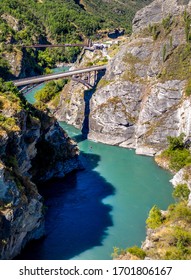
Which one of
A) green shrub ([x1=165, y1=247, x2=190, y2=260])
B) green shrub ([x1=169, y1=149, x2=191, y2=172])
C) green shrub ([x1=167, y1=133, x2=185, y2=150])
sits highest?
green shrub ([x1=165, y1=247, x2=190, y2=260])

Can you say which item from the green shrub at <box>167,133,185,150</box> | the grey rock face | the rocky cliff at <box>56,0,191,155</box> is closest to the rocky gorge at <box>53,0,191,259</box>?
the rocky cliff at <box>56,0,191,155</box>

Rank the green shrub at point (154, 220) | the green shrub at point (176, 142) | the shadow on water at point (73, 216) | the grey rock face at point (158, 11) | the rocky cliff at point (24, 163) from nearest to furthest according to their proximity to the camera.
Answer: the rocky cliff at point (24, 163)
the shadow on water at point (73, 216)
the green shrub at point (154, 220)
the green shrub at point (176, 142)
the grey rock face at point (158, 11)

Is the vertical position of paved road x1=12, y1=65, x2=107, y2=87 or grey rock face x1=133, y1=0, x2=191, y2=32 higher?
grey rock face x1=133, y1=0, x2=191, y2=32

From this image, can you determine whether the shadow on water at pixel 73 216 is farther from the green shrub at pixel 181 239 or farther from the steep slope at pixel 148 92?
the steep slope at pixel 148 92

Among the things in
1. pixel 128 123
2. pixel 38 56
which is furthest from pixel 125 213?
pixel 38 56

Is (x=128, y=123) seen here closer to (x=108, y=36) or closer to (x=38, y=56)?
(x=38, y=56)

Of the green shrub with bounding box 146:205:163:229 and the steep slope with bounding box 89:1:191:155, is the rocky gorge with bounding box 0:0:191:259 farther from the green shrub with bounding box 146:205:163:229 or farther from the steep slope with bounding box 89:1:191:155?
the green shrub with bounding box 146:205:163:229

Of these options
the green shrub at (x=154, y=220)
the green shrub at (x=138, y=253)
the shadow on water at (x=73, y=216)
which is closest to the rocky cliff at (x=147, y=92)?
the shadow on water at (x=73, y=216)
